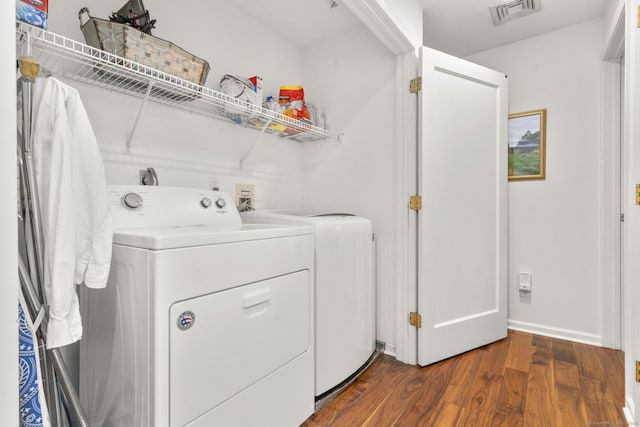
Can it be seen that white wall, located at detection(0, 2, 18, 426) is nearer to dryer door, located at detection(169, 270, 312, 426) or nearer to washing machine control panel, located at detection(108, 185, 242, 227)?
dryer door, located at detection(169, 270, 312, 426)

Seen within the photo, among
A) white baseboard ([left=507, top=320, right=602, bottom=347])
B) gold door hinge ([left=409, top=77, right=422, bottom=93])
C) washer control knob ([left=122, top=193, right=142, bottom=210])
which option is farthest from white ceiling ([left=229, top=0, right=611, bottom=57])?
white baseboard ([left=507, top=320, right=602, bottom=347])

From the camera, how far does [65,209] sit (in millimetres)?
828

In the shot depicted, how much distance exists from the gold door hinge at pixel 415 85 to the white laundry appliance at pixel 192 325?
1248 millimetres

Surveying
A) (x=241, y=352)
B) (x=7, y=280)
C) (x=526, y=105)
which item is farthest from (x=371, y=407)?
(x=526, y=105)

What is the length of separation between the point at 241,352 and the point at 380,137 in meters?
1.61

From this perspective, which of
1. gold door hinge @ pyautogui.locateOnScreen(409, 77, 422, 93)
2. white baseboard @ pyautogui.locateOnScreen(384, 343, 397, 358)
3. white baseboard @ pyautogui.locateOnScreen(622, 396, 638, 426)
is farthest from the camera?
white baseboard @ pyautogui.locateOnScreen(384, 343, 397, 358)

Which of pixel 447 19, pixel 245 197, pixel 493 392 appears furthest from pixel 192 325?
pixel 447 19

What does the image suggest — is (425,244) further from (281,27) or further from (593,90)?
(281,27)

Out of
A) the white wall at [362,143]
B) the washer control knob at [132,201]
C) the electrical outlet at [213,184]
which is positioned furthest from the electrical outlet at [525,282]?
the washer control knob at [132,201]

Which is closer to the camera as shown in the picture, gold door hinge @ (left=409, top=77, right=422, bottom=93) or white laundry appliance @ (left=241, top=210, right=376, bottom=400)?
white laundry appliance @ (left=241, top=210, right=376, bottom=400)

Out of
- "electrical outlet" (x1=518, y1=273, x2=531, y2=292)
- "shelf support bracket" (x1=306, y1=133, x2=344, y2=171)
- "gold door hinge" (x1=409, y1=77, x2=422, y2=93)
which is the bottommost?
"electrical outlet" (x1=518, y1=273, x2=531, y2=292)

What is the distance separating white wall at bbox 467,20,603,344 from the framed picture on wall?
4 centimetres

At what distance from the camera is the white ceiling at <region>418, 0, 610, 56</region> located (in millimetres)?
2027

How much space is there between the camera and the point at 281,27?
224 cm
